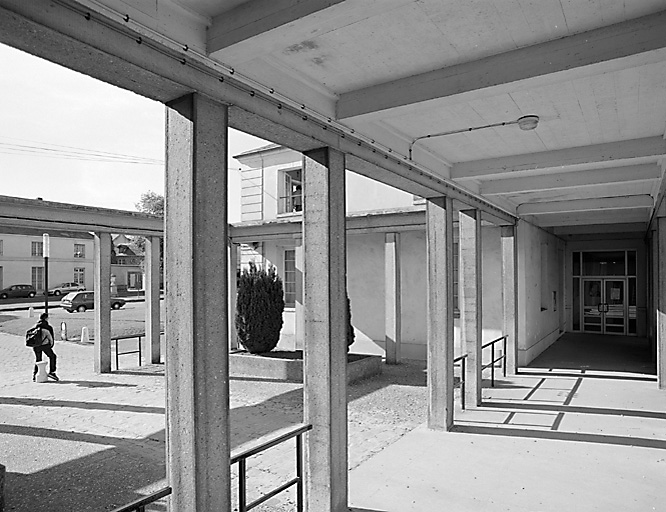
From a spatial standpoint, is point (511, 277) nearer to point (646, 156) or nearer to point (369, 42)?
point (646, 156)

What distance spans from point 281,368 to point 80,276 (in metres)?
36.1

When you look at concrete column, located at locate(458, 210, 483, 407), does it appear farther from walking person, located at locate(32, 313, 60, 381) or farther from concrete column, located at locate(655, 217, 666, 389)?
walking person, located at locate(32, 313, 60, 381)

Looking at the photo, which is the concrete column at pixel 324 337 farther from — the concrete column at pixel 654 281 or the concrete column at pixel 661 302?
the concrete column at pixel 654 281

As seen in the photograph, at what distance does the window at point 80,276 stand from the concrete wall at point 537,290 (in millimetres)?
35544

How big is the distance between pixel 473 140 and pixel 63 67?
4.05m

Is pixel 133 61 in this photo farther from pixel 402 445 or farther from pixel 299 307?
pixel 299 307

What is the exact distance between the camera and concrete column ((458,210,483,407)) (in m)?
7.67

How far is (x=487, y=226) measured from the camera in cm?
1095

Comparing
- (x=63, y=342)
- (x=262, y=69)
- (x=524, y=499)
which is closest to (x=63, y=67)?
(x=262, y=69)

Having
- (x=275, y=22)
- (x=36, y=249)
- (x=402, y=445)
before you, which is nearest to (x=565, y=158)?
(x=402, y=445)

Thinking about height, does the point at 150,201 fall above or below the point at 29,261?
above

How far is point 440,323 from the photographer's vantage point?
632 cm

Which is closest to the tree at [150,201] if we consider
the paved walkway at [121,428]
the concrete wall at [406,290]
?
the paved walkway at [121,428]

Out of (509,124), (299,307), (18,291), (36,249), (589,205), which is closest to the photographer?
(509,124)
